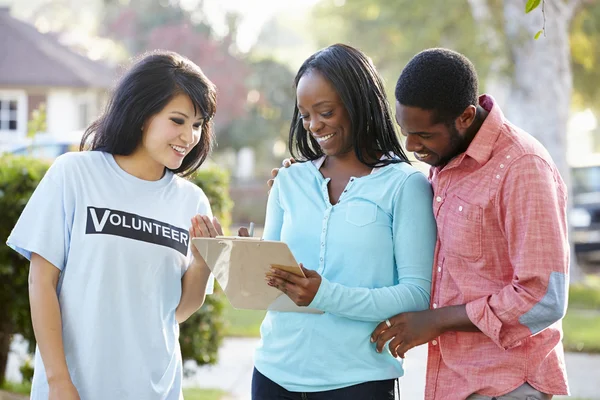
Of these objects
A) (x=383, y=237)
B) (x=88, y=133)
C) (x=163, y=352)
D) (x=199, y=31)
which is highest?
(x=199, y=31)

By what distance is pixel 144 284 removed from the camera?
2.83 meters

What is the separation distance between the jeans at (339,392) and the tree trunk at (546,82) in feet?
32.7

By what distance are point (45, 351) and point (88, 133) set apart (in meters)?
0.83

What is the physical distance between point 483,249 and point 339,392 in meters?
0.65

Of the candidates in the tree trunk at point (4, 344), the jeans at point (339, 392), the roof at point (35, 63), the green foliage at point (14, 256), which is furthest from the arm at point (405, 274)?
the roof at point (35, 63)

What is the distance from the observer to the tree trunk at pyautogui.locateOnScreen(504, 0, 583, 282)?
12180 mm

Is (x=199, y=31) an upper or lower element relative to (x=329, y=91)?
upper

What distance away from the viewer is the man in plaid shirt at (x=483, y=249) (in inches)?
97.0

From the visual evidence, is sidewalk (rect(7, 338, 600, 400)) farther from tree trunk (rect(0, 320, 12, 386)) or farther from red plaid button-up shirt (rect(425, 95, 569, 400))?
red plaid button-up shirt (rect(425, 95, 569, 400))

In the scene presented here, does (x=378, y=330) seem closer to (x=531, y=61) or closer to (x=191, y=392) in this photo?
(x=191, y=392)

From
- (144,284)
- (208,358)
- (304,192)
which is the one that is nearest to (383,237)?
(304,192)

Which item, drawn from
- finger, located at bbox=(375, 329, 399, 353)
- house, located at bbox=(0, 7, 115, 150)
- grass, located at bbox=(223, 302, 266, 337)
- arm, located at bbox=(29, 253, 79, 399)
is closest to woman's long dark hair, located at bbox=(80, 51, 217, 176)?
arm, located at bbox=(29, 253, 79, 399)

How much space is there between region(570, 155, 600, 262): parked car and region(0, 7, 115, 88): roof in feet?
51.3

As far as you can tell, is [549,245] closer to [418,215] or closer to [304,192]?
[418,215]
